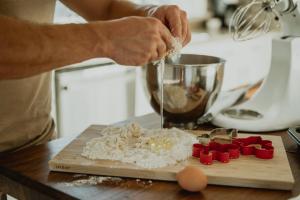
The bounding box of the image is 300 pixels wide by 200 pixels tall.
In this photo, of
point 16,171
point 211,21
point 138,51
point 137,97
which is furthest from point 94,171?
point 211,21

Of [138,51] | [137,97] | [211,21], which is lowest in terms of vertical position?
[137,97]

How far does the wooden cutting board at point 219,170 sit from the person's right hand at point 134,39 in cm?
21

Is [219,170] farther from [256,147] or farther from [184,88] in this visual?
[184,88]

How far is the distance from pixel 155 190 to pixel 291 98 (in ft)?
1.86

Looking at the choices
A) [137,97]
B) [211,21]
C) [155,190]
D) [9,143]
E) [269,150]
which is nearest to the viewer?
[155,190]

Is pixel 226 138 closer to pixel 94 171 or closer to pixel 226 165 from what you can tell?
pixel 226 165

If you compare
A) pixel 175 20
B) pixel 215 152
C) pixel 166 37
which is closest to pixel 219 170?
pixel 215 152

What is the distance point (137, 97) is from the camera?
8.85 ft

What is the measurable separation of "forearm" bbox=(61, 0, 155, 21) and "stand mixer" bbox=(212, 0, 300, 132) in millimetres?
298

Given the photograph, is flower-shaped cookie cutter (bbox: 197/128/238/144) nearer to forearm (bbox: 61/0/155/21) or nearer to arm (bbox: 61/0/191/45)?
arm (bbox: 61/0/191/45)

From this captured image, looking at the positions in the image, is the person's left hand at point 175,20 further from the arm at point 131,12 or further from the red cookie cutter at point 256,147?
the red cookie cutter at point 256,147

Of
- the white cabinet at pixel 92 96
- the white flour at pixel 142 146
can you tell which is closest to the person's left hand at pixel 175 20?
the white flour at pixel 142 146

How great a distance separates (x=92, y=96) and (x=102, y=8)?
1220 mm

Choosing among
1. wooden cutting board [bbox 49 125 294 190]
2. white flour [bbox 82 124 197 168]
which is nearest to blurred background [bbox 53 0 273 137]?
white flour [bbox 82 124 197 168]
